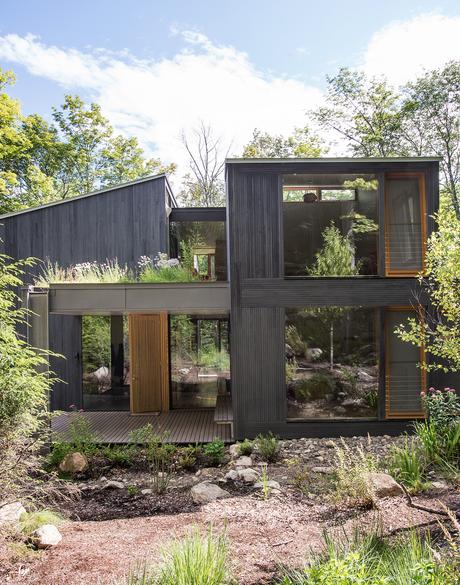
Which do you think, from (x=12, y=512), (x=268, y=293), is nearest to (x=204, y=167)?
(x=268, y=293)

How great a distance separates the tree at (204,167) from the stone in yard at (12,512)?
20.1 meters

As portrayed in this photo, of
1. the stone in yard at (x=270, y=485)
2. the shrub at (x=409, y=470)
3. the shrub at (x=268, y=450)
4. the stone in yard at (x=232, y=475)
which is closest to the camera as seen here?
the shrub at (x=409, y=470)

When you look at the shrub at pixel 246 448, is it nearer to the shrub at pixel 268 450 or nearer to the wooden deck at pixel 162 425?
the shrub at pixel 268 450

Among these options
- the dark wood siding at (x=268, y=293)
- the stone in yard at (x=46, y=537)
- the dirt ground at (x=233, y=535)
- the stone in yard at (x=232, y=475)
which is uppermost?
the dark wood siding at (x=268, y=293)

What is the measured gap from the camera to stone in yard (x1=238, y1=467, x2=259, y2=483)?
20.0ft

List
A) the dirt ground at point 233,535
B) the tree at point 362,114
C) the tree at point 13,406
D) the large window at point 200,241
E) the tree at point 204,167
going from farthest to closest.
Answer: the tree at point 204,167, the tree at point 362,114, the large window at point 200,241, the tree at point 13,406, the dirt ground at point 233,535

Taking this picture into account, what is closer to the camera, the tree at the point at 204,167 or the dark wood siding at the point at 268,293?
the dark wood siding at the point at 268,293

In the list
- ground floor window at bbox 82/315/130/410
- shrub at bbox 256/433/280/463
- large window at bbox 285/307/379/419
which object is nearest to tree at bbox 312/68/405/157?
large window at bbox 285/307/379/419

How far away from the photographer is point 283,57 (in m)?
18.5

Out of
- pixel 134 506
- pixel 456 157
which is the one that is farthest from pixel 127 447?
pixel 456 157

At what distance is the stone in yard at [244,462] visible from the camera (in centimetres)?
669

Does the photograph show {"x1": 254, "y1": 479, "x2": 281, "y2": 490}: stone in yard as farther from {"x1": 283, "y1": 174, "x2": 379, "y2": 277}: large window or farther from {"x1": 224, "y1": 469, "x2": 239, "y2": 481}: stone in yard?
{"x1": 283, "y1": 174, "x2": 379, "y2": 277}: large window

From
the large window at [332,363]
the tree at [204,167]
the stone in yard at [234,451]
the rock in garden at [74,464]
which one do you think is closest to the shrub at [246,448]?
the stone in yard at [234,451]

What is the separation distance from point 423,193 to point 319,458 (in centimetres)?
510
